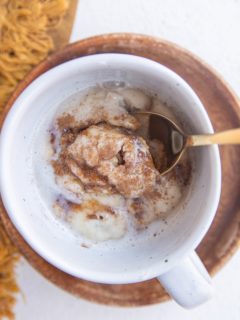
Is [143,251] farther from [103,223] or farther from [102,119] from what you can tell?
[102,119]

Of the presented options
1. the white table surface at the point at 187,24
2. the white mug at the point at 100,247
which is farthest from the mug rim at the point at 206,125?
the white table surface at the point at 187,24

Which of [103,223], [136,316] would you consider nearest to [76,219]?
[103,223]

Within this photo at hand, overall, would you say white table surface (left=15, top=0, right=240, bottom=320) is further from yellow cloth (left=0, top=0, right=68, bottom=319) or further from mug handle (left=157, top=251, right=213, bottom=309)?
mug handle (left=157, top=251, right=213, bottom=309)

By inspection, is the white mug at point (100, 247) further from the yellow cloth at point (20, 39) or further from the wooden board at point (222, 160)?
the yellow cloth at point (20, 39)

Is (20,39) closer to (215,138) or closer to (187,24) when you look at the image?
(187,24)

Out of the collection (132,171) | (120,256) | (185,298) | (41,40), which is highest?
(41,40)

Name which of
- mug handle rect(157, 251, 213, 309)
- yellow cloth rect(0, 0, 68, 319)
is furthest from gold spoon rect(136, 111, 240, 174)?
yellow cloth rect(0, 0, 68, 319)
